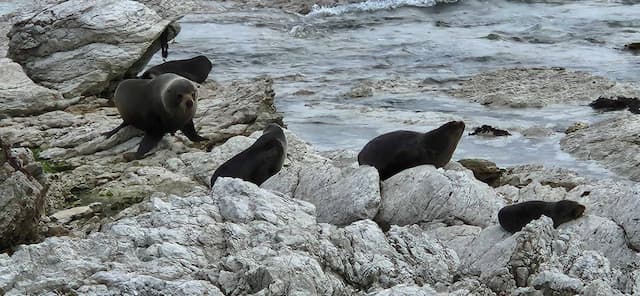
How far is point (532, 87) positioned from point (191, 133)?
7.32 meters

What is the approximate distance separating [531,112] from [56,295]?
1066cm

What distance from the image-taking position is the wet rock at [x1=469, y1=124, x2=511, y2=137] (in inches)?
501

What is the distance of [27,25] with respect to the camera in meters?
12.6

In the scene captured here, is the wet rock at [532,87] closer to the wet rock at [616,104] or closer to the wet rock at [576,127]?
the wet rock at [616,104]

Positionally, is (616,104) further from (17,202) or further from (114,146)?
(17,202)

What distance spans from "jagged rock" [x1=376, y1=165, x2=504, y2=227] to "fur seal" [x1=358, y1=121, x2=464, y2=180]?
1099 millimetres

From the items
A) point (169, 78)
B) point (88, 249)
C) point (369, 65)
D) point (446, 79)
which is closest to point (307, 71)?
point (369, 65)

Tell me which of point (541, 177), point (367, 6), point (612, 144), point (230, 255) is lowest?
point (367, 6)

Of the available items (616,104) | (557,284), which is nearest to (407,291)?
(557,284)

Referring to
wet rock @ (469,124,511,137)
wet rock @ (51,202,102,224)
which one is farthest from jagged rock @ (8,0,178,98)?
wet rock @ (469,124,511,137)

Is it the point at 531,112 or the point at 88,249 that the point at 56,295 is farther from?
the point at 531,112

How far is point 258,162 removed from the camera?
28.5ft

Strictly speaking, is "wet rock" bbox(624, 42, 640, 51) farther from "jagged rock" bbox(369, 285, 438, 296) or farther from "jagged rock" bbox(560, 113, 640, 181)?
"jagged rock" bbox(369, 285, 438, 296)

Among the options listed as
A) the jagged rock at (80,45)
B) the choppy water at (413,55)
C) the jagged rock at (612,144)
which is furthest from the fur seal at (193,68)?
the jagged rock at (612,144)
